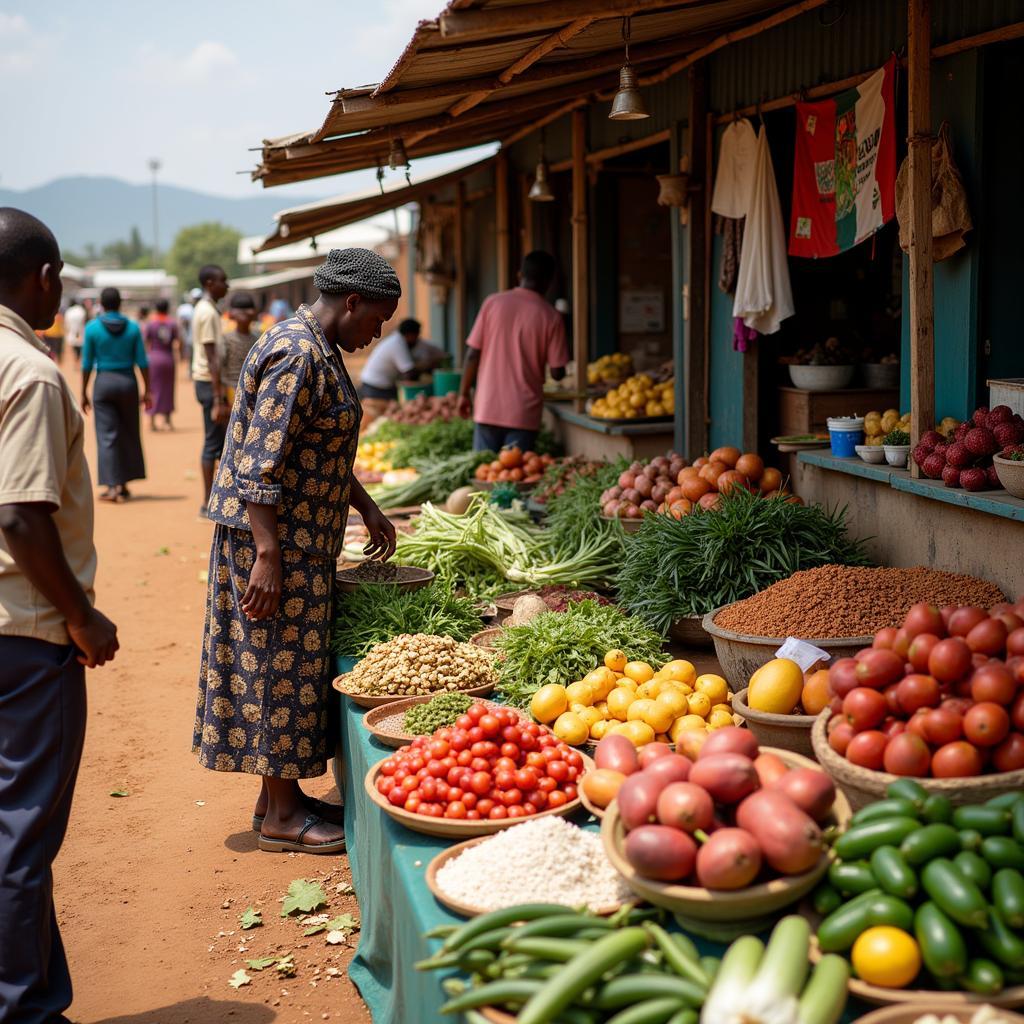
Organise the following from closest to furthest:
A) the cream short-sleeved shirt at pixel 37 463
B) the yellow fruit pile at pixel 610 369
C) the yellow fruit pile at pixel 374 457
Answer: the cream short-sleeved shirt at pixel 37 463, the yellow fruit pile at pixel 610 369, the yellow fruit pile at pixel 374 457

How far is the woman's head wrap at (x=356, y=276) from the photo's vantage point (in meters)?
4.09

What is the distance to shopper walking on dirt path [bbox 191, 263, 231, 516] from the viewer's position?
1069cm

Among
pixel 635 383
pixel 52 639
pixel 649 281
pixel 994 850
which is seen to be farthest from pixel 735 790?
pixel 649 281

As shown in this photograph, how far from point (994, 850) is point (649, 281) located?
9.72 metres

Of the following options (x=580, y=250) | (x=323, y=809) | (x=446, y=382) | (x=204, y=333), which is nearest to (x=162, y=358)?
(x=446, y=382)

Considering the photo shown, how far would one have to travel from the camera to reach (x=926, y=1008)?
202cm

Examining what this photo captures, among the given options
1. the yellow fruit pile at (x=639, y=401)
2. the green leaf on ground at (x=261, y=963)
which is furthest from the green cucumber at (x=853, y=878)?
the yellow fruit pile at (x=639, y=401)

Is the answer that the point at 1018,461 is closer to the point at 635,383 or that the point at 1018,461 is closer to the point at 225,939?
the point at 225,939

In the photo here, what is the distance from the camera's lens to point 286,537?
13.8 ft

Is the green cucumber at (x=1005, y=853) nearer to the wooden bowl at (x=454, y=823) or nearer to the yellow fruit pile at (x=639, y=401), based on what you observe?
the wooden bowl at (x=454, y=823)

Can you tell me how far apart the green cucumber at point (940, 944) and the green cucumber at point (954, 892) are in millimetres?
26

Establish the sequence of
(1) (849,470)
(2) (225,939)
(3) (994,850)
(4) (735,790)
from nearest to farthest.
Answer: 1. (3) (994,850)
2. (4) (735,790)
3. (2) (225,939)
4. (1) (849,470)

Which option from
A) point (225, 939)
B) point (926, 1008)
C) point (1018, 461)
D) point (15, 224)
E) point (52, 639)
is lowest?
point (225, 939)

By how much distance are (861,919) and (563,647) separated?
2049mm
